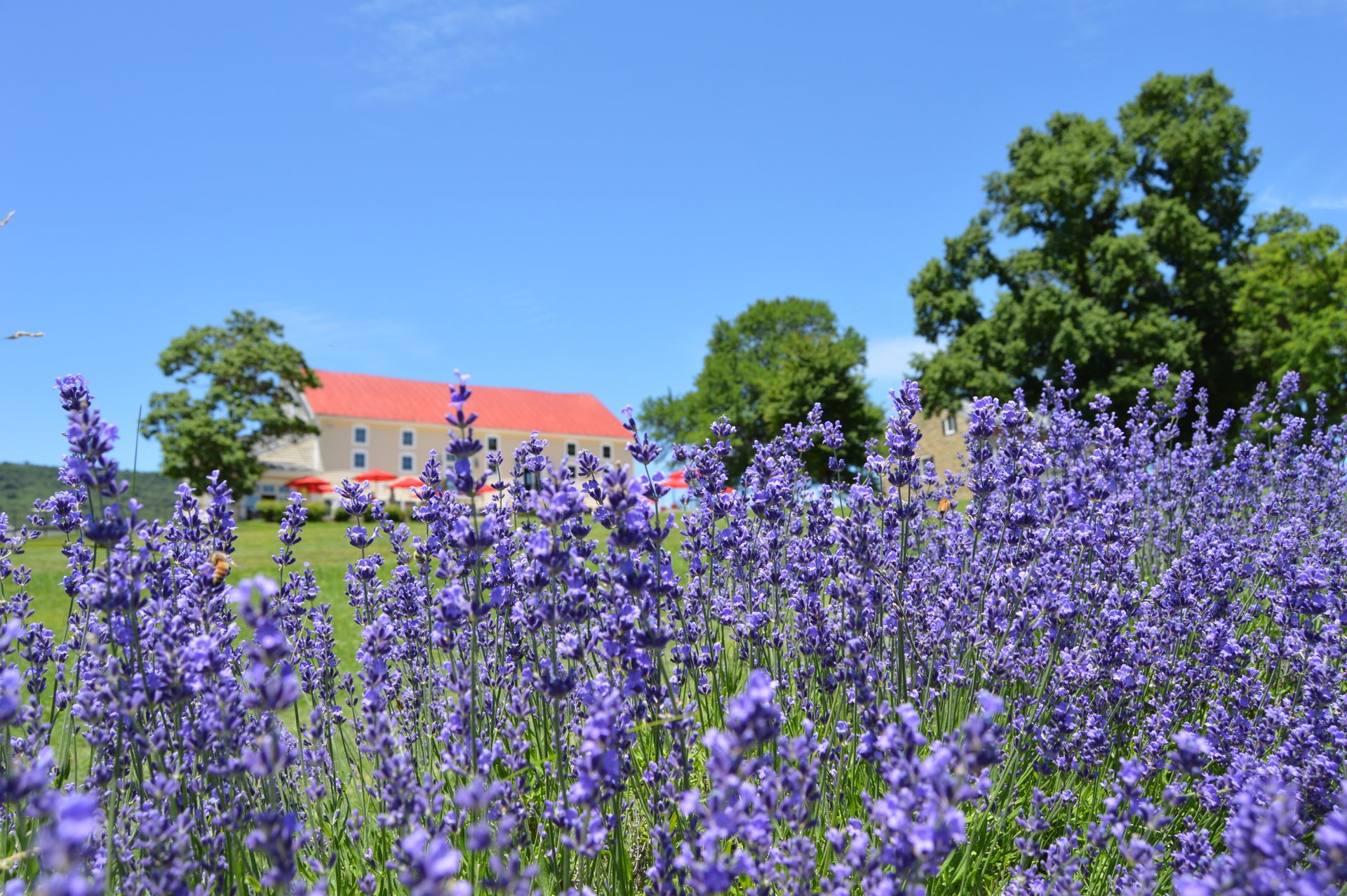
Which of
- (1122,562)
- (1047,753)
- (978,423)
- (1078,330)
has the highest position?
(1078,330)

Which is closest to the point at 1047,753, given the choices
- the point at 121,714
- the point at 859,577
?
the point at 859,577

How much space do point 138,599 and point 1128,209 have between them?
26931 mm

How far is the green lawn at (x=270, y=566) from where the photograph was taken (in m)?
9.77

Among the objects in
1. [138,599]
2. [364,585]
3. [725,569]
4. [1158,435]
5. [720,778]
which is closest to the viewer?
[720,778]

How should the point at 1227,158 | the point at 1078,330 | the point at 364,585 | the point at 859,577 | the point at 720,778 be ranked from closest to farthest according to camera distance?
the point at 720,778 < the point at 859,577 < the point at 364,585 < the point at 1078,330 < the point at 1227,158

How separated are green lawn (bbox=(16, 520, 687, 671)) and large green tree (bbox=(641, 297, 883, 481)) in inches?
604

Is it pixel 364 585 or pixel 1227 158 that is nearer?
pixel 364 585

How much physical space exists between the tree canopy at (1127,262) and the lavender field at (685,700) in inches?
758

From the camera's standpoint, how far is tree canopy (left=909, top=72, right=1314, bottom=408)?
73.8 feet

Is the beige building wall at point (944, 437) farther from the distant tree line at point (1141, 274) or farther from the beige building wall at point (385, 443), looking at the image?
the beige building wall at point (385, 443)

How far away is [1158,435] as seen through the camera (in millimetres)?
7094

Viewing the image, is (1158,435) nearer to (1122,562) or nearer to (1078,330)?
(1122,562)

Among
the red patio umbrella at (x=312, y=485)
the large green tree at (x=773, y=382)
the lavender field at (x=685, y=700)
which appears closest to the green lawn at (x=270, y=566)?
the lavender field at (x=685, y=700)

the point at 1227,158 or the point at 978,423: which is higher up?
the point at 1227,158
